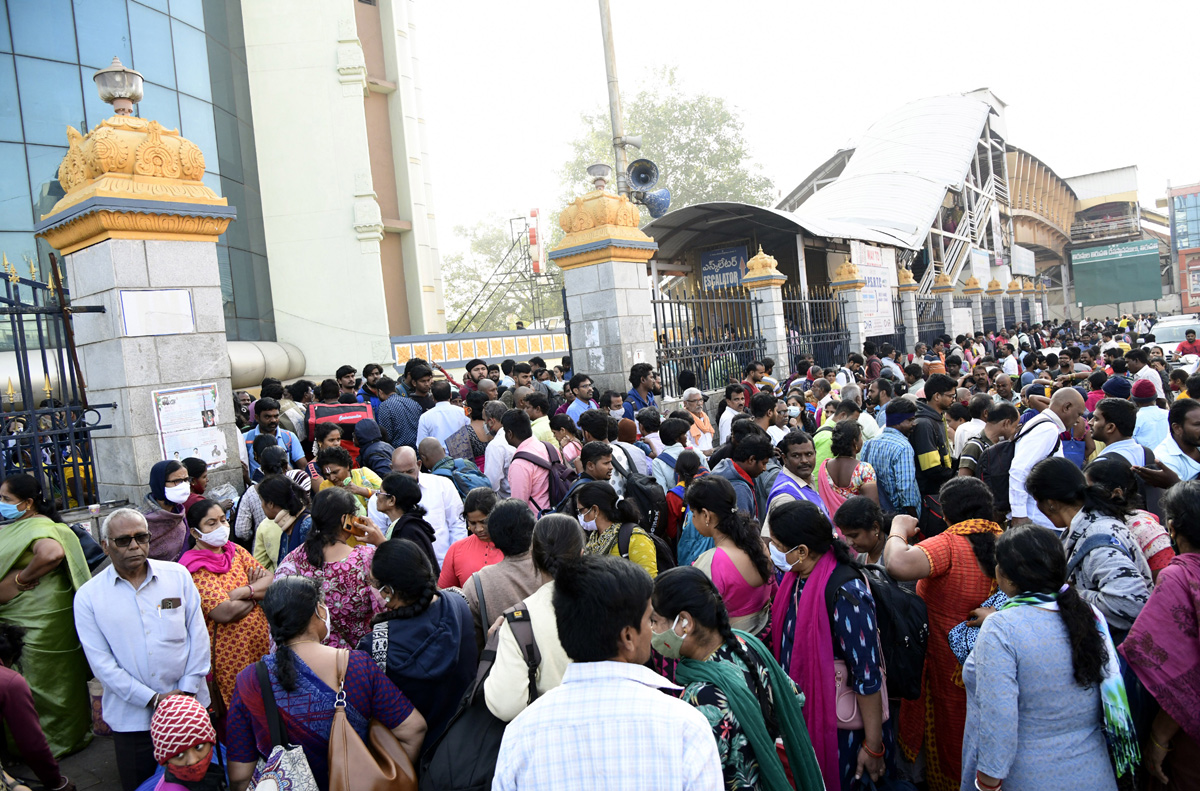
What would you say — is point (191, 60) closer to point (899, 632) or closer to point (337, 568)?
point (337, 568)

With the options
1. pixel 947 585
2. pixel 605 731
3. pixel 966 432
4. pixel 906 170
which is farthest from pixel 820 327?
pixel 906 170

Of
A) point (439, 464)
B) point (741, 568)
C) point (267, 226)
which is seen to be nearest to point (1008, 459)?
point (741, 568)

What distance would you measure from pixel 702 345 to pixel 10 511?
8.85m

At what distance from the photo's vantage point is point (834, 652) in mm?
3031

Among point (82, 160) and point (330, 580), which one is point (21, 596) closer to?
point (330, 580)

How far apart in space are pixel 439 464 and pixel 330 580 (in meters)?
2.14

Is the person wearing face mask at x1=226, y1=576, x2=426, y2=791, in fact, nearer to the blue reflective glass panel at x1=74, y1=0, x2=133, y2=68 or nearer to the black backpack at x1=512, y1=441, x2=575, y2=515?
the black backpack at x1=512, y1=441, x2=575, y2=515

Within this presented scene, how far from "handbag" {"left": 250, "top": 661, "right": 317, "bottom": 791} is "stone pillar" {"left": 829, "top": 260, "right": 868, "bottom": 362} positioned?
15.8 m

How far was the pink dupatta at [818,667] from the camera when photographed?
9.84 feet

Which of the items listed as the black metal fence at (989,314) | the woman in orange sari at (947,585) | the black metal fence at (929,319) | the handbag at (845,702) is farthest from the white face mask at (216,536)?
the black metal fence at (989,314)

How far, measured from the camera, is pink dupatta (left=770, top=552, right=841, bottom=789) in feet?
9.84

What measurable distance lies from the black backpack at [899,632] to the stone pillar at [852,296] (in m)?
14.3

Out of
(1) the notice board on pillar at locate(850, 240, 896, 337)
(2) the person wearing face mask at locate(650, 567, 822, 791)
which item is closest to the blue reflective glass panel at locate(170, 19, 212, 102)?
(1) the notice board on pillar at locate(850, 240, 896, 337)

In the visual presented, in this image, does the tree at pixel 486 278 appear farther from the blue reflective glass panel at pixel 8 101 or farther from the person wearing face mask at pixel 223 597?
the person wearing face mask at pixel 223 597
